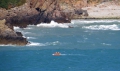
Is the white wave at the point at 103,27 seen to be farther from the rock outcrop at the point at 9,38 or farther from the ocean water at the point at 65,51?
the rock outcrop at the point at 9,38

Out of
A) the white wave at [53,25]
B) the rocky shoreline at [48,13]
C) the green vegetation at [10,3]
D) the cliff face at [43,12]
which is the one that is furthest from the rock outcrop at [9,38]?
the white wave at [53,25]

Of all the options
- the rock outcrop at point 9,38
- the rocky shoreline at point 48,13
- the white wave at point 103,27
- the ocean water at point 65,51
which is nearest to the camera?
the ocean water at point 65,51

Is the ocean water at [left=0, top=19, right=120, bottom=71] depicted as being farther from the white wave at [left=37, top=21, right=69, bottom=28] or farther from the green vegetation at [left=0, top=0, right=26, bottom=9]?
the white wave at [left=37, top=21, right=69, bottom=28]

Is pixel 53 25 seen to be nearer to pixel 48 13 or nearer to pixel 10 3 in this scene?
pixel 48 13

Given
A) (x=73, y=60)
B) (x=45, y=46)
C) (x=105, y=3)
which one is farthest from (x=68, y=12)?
(x=73, y=60)

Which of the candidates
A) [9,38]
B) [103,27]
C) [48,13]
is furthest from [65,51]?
[48,13]

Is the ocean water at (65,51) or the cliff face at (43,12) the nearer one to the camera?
the ocean water at (65,51)

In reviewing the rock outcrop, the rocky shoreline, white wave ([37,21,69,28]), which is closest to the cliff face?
the rocky shoreline
